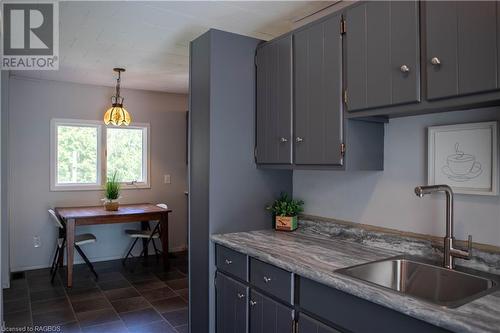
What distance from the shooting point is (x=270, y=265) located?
6.20 ft

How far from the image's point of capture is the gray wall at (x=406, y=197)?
1.68 metres

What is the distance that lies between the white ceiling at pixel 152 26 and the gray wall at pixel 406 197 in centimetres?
109

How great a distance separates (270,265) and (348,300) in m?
0.50

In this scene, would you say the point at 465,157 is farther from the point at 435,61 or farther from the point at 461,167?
the point at 435,61

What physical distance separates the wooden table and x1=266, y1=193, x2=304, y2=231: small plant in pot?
2256mm

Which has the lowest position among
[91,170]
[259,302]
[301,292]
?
[259,302]

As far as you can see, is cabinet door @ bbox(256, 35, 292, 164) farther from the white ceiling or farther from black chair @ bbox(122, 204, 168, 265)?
black chair @ bbox(122, 204, 168, 265)

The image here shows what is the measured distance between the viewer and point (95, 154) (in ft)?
16.1

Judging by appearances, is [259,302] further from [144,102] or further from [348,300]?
[144,102]

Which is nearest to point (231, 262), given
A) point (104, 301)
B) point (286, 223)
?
point (286, 223)

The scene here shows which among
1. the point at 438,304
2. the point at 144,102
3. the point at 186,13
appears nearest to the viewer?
the point at 438,304

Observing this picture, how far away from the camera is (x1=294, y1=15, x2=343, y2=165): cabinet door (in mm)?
1976

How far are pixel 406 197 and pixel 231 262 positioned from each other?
107cm

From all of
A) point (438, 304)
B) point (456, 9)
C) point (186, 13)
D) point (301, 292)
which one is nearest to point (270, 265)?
point (301, 292)
